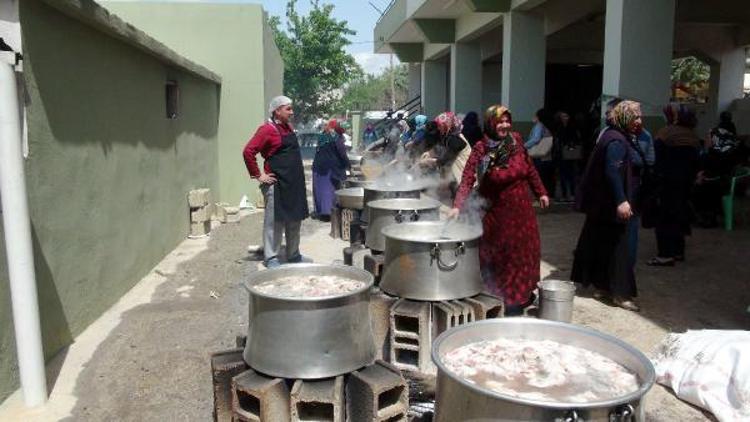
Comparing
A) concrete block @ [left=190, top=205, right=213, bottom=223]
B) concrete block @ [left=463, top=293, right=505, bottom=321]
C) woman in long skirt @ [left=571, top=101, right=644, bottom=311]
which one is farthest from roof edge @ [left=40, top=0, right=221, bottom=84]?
woman in long skirt @ [left=571, top=101, right=644, bottom=311]

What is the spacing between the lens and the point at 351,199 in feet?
26.4

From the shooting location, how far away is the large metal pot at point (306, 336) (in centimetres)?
275

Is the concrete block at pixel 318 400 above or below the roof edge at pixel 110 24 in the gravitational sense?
below

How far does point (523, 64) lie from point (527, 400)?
1057 centimetres

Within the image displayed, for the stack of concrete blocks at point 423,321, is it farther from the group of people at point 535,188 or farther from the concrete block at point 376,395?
the concrete block at point 376,395

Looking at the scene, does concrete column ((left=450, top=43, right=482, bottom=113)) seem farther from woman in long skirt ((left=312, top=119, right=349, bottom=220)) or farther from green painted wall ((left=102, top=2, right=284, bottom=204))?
woman in long skirt ((left=312, top=119, right=349, bottom=220))

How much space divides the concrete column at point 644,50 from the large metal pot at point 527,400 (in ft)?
18.1

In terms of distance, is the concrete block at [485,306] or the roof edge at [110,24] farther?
→ the roof edge at [110,24]

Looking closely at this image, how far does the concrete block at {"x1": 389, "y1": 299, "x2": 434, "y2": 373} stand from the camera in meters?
3.80

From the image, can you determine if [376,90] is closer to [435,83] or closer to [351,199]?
[435,83]

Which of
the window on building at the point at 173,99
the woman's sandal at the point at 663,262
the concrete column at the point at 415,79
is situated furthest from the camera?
the concrete column at the point at 415,79

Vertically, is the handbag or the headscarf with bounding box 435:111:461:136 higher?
the headscarf with bounding box 435:111:461:136

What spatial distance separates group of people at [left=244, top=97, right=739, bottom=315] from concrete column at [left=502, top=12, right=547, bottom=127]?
141 inches

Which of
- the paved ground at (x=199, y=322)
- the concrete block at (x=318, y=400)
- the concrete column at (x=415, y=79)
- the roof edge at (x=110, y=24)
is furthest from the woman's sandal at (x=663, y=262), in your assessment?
the concrete column at (x=415, y=79)
